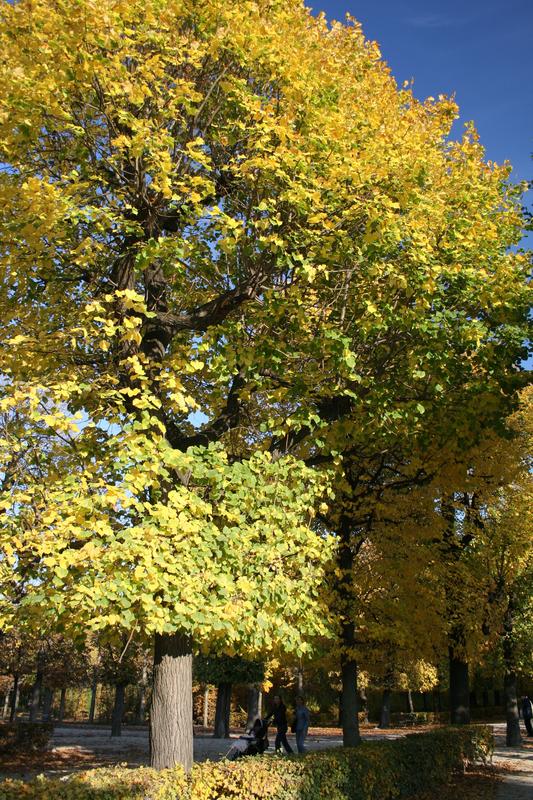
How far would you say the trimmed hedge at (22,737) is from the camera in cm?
1755

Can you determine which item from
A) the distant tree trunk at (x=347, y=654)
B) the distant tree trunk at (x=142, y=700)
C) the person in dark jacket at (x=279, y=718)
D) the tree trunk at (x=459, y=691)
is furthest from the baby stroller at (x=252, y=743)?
the distant tree trunk at (x=142, y=700)

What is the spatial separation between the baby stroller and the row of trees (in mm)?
1833

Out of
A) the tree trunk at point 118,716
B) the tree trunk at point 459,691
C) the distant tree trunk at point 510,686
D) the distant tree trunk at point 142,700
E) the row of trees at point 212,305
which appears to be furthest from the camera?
the distant tree trunk at point 142,700

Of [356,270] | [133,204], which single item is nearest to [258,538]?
[356,270]

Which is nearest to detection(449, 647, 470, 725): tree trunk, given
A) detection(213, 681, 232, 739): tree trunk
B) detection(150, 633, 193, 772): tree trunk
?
detection(150, 633, 193, 772): tree trunk

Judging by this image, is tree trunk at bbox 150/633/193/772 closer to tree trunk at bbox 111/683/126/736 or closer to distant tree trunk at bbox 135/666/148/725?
tree trunk at bbox 111/683/126/736

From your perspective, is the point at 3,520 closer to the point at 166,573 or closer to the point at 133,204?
the point at 166,573

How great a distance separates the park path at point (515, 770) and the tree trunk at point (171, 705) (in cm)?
672

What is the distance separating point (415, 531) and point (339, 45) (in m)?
10.3

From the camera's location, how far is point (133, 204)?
8406 millimetres

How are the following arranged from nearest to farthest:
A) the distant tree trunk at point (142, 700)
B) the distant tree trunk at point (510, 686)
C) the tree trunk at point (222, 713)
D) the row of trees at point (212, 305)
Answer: the row of trees at point (212, 305) → the distant tree trunk at point (510, 686) → the tree trunk at point (222, 713) → the distant tree trunk at point (142, 700)

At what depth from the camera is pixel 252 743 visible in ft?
38.2

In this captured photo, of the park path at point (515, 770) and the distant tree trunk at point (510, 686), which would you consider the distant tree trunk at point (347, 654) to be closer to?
the park path at point (515, 770)

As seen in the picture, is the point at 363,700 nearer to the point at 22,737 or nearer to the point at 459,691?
the point at 459,691
